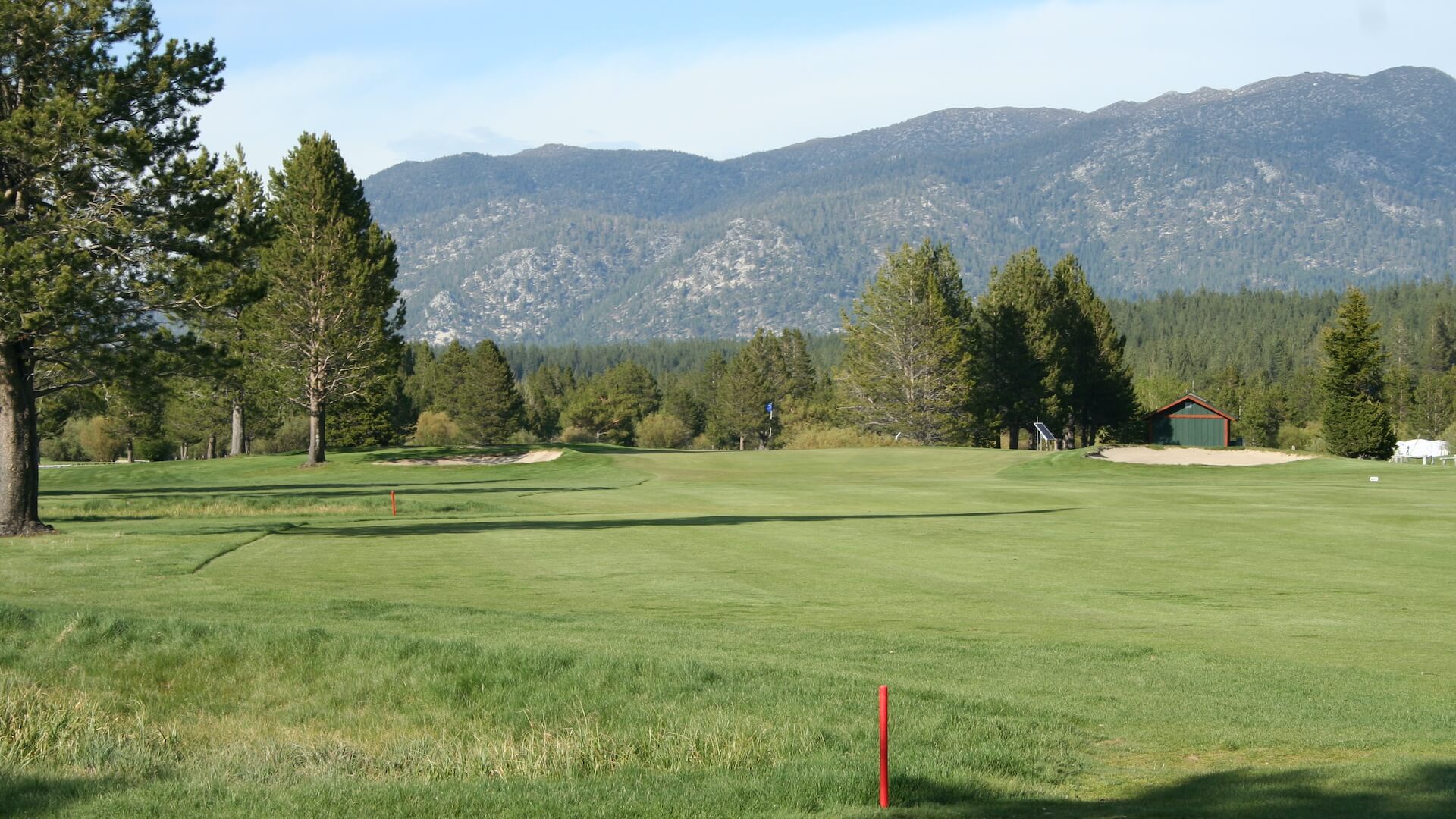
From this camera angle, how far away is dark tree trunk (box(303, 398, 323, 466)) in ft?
204

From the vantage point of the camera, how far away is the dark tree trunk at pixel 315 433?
62.2 meters

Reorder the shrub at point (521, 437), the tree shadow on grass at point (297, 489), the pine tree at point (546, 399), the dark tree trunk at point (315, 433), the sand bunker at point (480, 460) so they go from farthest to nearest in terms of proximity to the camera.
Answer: the pine tree at point (546, 399), the shrub at point (521, 437), the sand bunker at point (480, 460), the dark tree trunk at point (315, 433), the tree shadow on grass at point (297, 489)

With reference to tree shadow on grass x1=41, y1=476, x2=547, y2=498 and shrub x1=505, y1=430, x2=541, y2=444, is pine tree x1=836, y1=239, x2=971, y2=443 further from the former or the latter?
shrub x1=505, y1=430, x2=541, y2=444

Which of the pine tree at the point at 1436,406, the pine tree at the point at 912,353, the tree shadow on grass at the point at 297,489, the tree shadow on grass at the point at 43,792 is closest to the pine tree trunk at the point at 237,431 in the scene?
the tree shadow on grass at the point at 297,489

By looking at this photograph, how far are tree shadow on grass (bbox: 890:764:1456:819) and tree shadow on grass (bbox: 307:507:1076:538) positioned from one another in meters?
22.1

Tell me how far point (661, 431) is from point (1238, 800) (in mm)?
133154

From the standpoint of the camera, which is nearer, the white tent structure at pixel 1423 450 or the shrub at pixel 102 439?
the white tent structure at pixel 1423 450

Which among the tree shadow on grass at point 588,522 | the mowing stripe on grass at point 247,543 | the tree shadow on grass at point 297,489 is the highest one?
the mowing stripe on grass at point 247,543

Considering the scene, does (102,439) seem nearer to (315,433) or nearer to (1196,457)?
(315,433)

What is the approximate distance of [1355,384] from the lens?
Answer: 2667 inches

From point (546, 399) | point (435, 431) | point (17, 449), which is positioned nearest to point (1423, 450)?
point (435, 431)

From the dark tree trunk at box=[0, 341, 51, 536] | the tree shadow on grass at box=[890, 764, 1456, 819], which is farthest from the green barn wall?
the tree shadow on grass at box=[890, 764, 1456, 819]

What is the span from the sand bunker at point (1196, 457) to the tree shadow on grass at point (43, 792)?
5459 centimetres

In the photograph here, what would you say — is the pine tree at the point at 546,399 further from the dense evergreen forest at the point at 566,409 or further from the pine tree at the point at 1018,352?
the pine tree at the point at 1018,352
